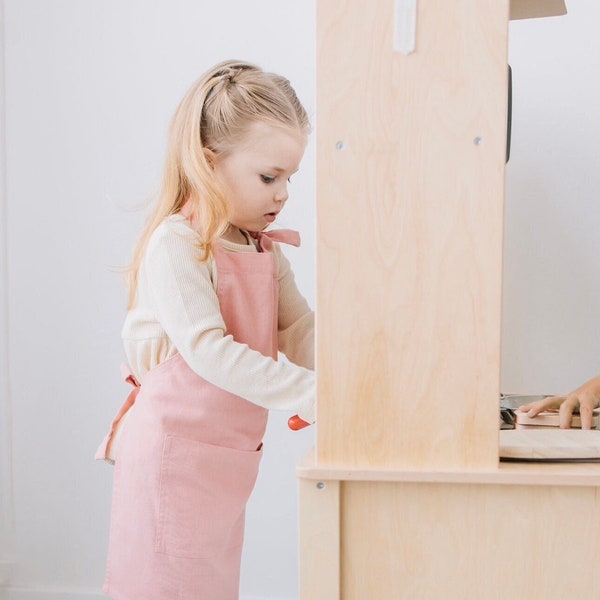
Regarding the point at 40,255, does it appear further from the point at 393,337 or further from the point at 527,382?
the point at 393,337

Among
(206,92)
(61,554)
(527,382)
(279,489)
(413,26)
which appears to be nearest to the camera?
(413,26)

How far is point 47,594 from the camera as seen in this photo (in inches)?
83.0

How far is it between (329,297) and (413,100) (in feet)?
0.71

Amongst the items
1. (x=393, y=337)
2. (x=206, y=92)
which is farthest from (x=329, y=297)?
(x=206, y=92)

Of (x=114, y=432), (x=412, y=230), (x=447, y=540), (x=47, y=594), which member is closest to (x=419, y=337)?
(x=412, y=230)

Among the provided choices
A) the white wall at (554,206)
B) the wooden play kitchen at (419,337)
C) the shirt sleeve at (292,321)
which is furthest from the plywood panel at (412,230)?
the white wall at (554,206)

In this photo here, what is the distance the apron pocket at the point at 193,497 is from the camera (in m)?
1.19

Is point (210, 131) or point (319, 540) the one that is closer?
point (319, 540)

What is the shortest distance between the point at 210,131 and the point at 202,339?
0.33 m

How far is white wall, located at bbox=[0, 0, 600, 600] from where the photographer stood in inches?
70.3

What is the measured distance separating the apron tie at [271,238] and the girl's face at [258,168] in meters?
0.11

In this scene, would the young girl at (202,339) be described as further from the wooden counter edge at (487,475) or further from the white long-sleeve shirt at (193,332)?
the wooden counter edge at (487,475)

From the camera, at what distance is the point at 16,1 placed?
6.53 feet

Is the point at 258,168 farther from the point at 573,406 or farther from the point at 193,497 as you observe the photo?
the point at 573,406
